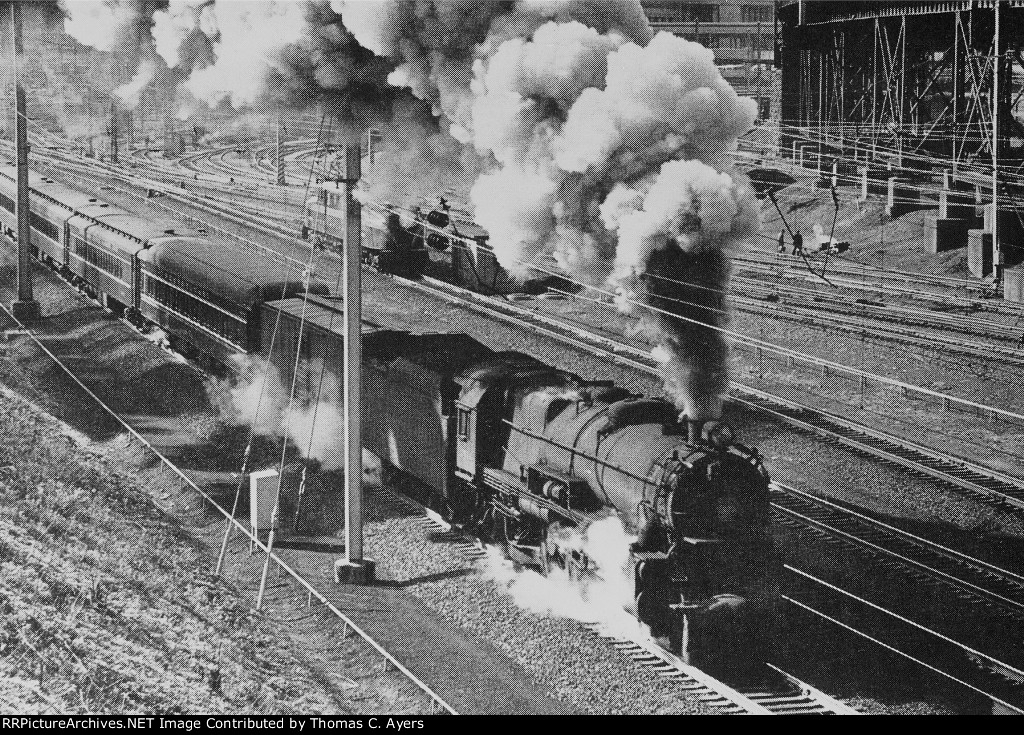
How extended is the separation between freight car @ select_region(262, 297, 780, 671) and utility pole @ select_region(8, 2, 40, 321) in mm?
14543

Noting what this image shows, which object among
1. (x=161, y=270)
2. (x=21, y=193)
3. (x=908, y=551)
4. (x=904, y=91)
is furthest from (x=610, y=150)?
(x=904, y=91)

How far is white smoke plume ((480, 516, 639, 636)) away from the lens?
1614 centimetres

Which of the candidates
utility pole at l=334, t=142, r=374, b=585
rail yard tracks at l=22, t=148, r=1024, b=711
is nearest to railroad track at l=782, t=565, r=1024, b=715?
rail yard tracks at l=22, t=148, r=1024, b=711

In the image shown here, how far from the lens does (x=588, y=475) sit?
55.4 ft

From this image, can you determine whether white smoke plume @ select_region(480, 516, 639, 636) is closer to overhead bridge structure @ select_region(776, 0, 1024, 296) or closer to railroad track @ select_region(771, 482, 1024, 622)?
railroad track @ select_region(771, 482, 1024, 622)

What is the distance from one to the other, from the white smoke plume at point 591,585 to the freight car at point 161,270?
11.2 meters

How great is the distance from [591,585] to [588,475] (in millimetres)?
1447

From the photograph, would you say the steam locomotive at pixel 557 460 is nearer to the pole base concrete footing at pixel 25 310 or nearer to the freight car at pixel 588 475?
the freight car at pixel 588 475

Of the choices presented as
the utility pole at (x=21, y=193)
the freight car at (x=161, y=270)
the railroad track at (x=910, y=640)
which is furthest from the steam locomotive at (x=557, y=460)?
the utility pole at (x=21, y=193)

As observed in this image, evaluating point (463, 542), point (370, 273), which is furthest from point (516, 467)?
point (370, 273)

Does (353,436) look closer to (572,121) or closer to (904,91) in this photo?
(572,121)

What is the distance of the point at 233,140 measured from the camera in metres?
91.6
